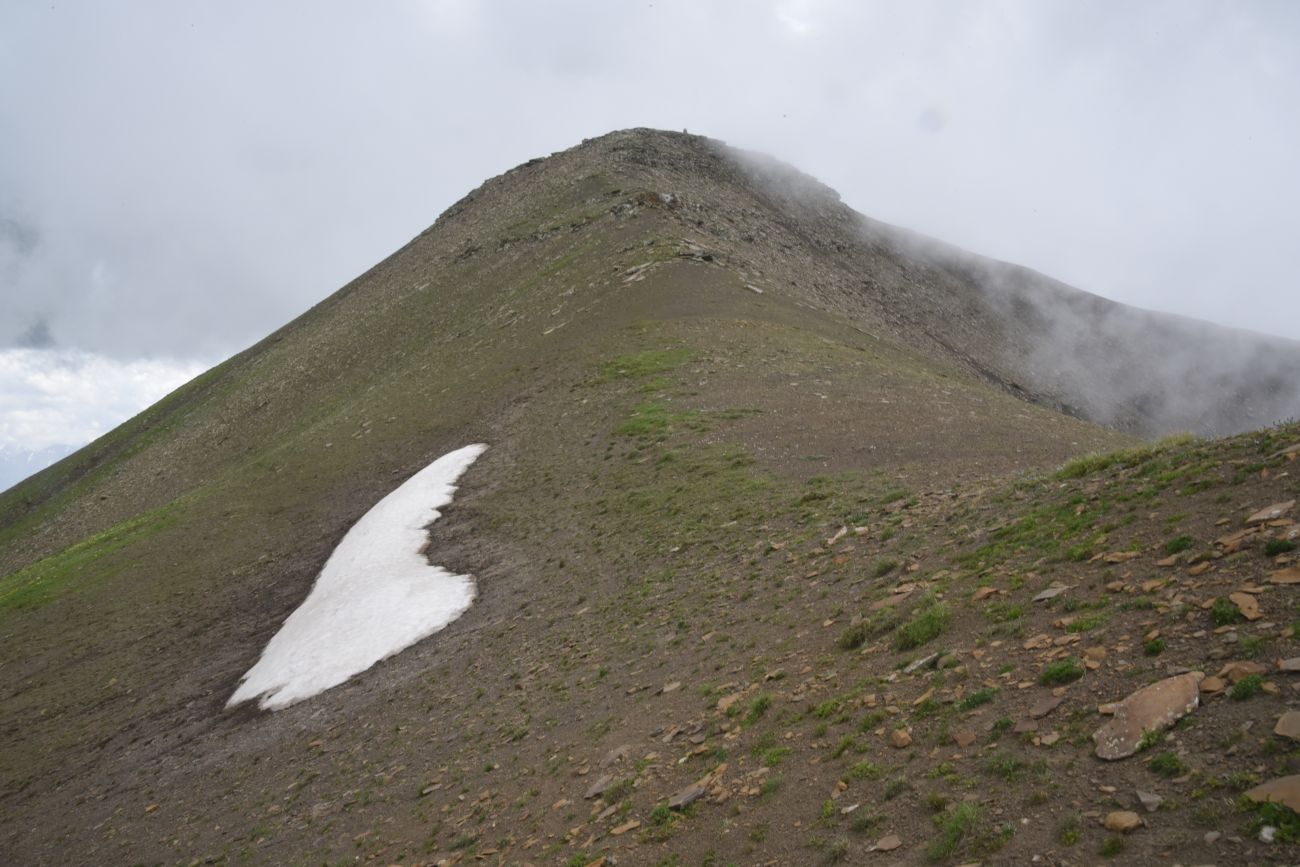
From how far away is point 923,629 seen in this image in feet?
38.9

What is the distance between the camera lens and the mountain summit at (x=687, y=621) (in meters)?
8.70

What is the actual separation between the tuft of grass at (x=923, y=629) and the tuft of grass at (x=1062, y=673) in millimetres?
2357

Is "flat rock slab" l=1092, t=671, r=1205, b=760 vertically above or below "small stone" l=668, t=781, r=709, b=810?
below

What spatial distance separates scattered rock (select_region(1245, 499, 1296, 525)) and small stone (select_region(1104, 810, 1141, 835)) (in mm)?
5386

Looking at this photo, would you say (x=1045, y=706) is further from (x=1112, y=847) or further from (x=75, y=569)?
(x=75, y=569)

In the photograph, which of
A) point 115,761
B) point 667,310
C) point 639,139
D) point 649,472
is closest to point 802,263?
point 667,310

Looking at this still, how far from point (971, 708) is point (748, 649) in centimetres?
543

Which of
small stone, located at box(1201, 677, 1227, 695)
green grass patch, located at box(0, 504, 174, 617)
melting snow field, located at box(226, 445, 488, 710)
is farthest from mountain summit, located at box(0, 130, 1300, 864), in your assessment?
melting snow field, located at box(226, 445, 488, 710)

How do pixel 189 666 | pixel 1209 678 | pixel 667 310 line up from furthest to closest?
pixel 667 310, pixel 189 666, pixel 1209 678

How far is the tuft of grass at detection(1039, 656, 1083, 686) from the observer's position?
9172 millimetres

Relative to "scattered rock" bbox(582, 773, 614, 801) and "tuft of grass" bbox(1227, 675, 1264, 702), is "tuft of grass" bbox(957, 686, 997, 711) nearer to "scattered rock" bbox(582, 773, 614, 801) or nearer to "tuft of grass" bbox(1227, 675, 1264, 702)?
"tuft of grass" bbox(1227, 675, 1264, 702)

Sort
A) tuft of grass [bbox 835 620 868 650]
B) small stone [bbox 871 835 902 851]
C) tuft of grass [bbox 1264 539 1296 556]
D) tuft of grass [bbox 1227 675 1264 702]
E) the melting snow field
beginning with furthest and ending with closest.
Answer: the melting snow field < tuft of grass [bbox 835 620 868 650] < tuft of grass [bbox 1264 539 1296 556] < small stone [bbox 871 835 902 851] < tuft of grass [bbox 1227 675 1264 702]

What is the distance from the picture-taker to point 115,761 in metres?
22.6

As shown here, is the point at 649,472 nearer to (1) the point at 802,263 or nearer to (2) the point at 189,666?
(2) the point at 189,666
